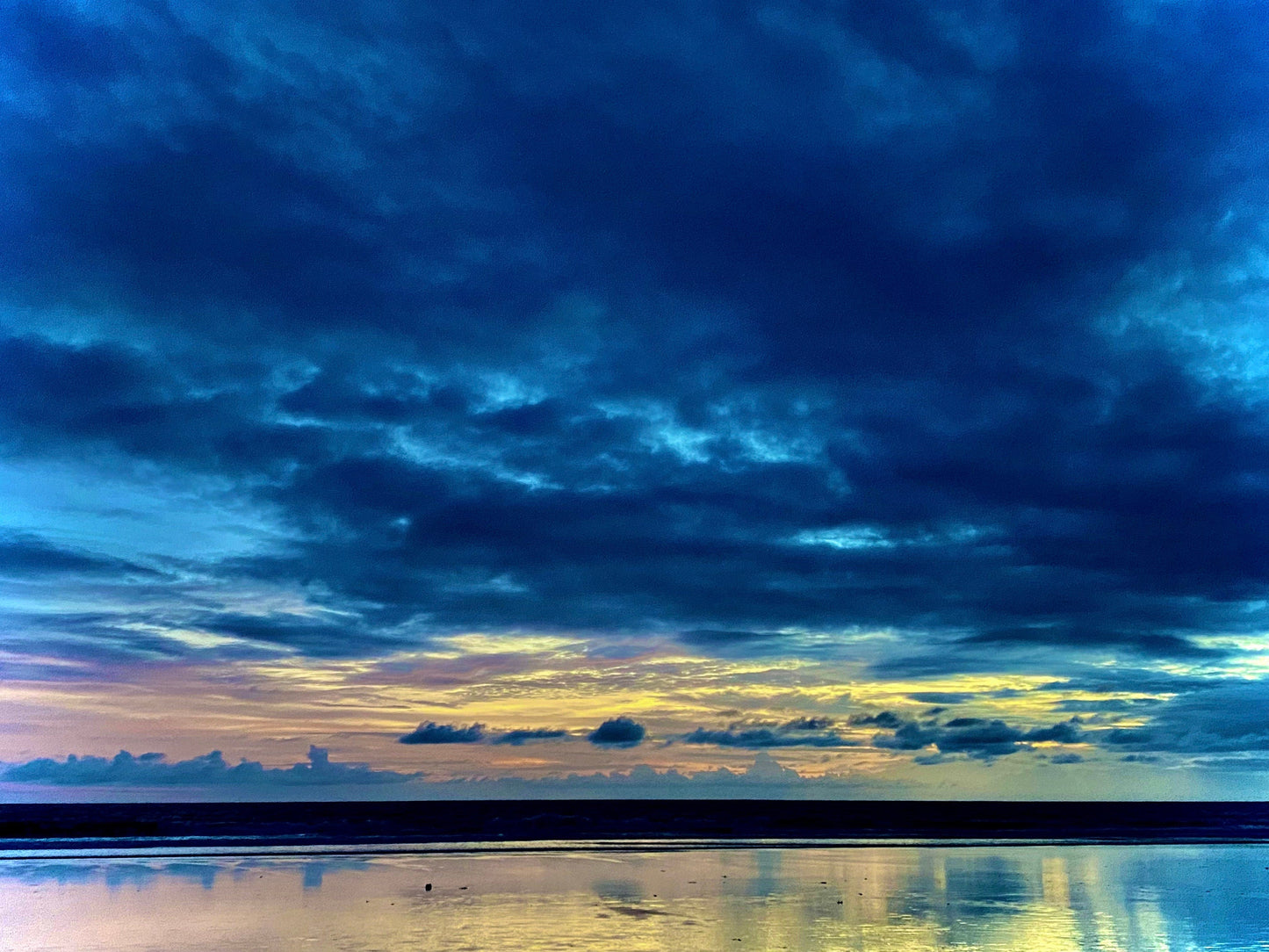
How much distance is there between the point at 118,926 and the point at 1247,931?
33895 mm

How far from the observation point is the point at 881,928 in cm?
2973

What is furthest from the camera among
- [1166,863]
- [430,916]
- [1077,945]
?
[1166,863]

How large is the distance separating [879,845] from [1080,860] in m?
16.2

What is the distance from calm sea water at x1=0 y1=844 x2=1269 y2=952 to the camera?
27984 mm

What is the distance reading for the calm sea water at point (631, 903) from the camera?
91.8 feet

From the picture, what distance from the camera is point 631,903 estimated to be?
36125 millimetres

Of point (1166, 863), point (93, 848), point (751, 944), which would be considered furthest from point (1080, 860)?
point (93, 848)

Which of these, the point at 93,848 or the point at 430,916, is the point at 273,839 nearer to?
the point at 93,848

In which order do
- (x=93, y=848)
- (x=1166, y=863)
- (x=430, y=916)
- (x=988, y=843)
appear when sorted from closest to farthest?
(x=430, y=916) < (x=1166, y=863) < (x=93, y=848) < (x=988, y=843)

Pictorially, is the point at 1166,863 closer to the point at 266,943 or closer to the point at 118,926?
the point at 266,943

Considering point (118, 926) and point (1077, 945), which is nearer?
point (1077, 945)

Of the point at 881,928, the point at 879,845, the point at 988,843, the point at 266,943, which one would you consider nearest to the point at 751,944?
the point at 881,928

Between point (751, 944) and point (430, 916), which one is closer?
point (751, 944)

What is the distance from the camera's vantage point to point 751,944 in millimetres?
27031
